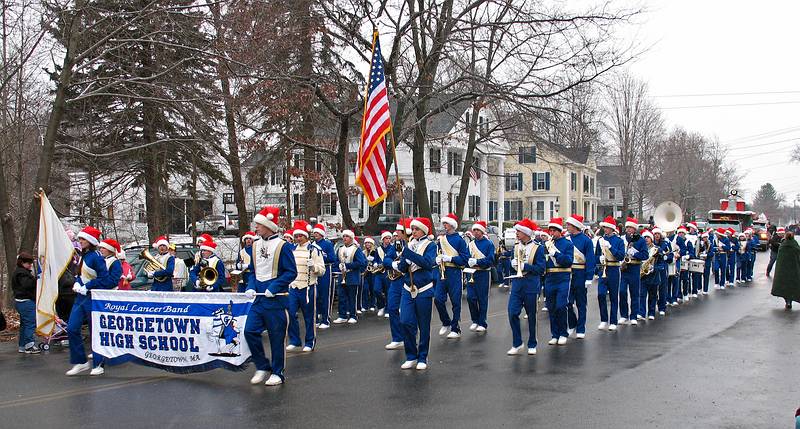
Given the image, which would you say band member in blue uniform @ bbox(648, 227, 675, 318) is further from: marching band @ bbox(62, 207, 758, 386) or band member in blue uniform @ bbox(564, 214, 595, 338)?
band member in blue uniform @ bbox(564, 214, 595, 338)

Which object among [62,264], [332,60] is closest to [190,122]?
[62,264]

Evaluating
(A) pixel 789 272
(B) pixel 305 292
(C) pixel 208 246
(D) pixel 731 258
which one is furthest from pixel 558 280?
(D) pixel 731 258

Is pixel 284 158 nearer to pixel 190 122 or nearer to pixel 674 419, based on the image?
pixel 190 122

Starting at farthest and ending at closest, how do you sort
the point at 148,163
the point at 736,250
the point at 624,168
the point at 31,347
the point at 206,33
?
the point at 624,168, the point at 736,250, the point at 148,163, the point at 206,33, the point at 31,347

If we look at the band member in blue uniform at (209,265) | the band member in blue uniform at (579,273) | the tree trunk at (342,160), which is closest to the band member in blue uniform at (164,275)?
the band member in blue uniform at (209,265)

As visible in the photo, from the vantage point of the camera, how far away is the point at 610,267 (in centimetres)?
1424

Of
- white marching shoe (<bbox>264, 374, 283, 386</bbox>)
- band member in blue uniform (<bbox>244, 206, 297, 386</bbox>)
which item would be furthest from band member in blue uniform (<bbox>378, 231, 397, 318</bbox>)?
white marching shoe (<bbox>264, 374, 283, 386</bbox>)

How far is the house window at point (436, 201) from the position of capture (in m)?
52.6

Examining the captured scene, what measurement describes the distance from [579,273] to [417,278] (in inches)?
175

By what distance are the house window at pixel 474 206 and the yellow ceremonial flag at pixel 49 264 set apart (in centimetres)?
4889

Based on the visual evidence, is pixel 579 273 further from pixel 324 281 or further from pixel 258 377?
pixel 258 377

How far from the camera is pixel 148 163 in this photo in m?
23.0

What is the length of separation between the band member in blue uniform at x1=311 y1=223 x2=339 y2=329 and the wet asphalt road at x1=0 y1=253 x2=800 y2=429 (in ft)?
6.29

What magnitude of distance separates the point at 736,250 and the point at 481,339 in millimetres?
16038
